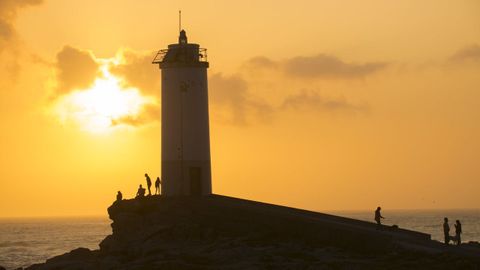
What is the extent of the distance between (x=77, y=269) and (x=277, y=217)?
845cm

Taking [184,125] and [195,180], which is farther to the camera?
[195,180]

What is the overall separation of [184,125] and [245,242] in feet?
30.2

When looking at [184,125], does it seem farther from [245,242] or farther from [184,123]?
[245,242]

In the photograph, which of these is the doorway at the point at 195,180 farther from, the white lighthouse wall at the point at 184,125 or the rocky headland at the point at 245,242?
the rocky headland at the point at 245,242

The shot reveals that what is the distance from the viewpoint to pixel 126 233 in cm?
5081

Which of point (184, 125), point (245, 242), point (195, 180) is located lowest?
point (245, 242)

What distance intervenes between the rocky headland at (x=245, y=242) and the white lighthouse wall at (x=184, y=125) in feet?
6.73

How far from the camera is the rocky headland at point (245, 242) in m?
41.8

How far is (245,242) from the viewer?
4625 centimetres

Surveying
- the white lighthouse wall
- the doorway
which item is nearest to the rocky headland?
the doorway

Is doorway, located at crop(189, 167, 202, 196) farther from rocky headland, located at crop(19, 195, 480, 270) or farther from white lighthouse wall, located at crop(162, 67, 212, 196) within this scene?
rocky headland, located at crop(19, 195, 480, 270)

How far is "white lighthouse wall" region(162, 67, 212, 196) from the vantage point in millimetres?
53750

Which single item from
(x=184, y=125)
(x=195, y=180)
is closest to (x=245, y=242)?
(x=195, y=180)

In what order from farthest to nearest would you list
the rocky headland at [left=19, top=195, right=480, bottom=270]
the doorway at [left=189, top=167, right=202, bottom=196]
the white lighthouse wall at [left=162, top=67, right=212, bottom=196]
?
the doorway at [left=189, top=167, right=202, bottom=196] → the white lighthouse wall at [left=162, top=67, right=212, bottom=196] → the rocky headland at [left=19, top=195, right=480, bottom=270]
